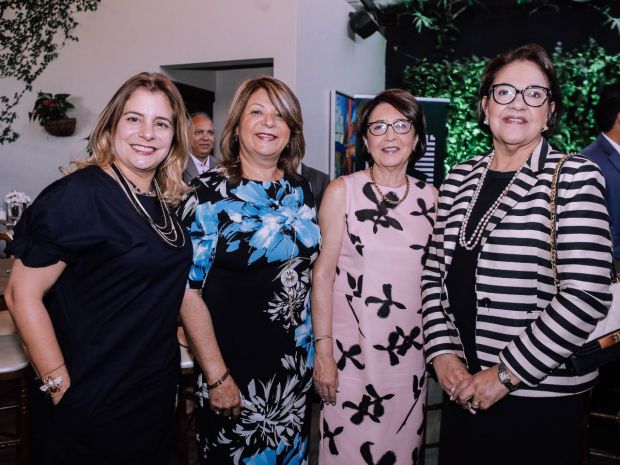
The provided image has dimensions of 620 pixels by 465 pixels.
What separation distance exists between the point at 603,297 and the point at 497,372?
0.33m

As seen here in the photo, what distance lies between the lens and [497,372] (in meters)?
1.34

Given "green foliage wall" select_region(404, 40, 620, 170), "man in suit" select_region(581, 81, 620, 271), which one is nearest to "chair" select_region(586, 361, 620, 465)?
"man in suit" select_region(581, 81, 620, 271)

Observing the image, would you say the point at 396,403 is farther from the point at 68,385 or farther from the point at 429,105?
the point at 429,105

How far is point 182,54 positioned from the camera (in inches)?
169

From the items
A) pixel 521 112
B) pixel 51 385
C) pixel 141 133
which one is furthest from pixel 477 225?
pixel 51 385

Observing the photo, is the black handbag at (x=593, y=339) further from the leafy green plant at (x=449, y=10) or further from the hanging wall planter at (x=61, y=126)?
the leafy green plant at (x=449, y=10)

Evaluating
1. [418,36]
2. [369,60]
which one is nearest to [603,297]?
[369,60]

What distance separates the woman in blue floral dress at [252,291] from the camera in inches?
63.5

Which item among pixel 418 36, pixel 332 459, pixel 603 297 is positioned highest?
pixel 418 36

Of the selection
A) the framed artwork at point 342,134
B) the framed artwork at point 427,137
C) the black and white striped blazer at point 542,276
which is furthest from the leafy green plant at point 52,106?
the black and white striped blazer at point 542,276

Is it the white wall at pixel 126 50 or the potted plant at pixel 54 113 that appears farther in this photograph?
the potted plant at pixel 54 113

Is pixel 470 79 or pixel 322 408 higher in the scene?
pixel 470 79

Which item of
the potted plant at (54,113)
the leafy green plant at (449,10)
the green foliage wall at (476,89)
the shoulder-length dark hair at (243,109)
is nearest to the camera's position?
the shoulder-length dark hair at (243,109)

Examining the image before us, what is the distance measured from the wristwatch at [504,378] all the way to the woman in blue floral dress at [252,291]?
27.4 inches
